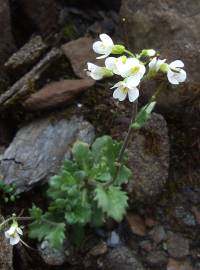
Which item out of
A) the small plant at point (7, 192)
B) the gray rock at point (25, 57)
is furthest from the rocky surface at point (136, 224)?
the gray rock at point (25, 57)

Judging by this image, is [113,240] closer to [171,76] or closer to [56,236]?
[56,236]

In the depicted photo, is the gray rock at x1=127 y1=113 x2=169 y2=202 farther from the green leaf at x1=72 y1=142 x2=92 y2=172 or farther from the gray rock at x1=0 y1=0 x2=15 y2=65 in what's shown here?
the gray rock at x1=0 y1=0 x2=15 y2=65

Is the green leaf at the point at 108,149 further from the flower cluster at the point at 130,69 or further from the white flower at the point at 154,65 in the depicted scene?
the white flower at the point at 154,65


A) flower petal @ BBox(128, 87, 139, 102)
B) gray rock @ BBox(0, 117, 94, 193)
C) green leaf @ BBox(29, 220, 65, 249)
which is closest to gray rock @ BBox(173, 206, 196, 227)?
gray rock @ BBox(0, 117, 94, 193)

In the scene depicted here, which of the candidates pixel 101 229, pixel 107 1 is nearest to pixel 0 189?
pixel 101 229

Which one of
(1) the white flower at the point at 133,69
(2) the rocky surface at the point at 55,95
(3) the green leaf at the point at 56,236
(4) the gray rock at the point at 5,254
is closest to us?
(1) the white flower at the point at 133,69

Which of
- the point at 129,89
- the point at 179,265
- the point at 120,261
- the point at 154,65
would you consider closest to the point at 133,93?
the point at 129,89
